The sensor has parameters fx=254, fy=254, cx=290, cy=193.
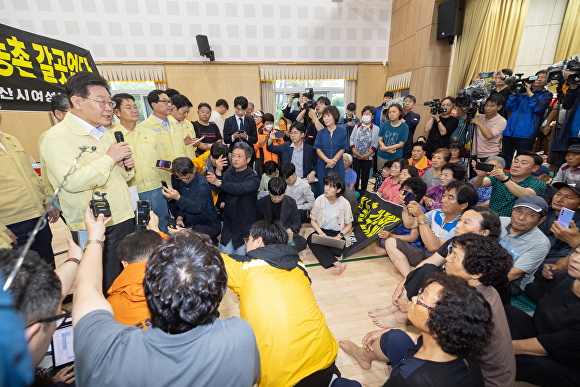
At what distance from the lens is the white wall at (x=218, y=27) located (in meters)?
5.93

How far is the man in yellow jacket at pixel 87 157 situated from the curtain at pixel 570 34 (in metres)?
6.53

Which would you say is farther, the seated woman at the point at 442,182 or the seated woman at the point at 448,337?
the seated woman at the point at 442,182

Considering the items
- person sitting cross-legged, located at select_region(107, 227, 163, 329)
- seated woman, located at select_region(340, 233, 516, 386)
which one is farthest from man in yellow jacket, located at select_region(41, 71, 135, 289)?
seated woman, located at select_region(340, 233, 516, 386)

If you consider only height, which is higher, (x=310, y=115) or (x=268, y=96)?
(x=268, y=96)

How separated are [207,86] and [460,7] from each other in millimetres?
6194

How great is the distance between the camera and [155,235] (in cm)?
138

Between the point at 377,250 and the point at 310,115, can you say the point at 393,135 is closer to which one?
the point at 310,115

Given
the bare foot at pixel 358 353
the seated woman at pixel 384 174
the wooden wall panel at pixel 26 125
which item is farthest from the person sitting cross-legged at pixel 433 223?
the wooden wall panel at pixel 26 125

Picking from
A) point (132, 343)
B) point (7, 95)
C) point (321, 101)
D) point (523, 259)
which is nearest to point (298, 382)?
point (132, 343)

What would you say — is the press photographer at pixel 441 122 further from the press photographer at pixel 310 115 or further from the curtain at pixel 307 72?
the curtain at pixel 307 72

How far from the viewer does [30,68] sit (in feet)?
7.80

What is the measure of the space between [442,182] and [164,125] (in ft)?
10.0

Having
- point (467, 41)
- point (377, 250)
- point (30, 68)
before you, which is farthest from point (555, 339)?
point (467, 41)

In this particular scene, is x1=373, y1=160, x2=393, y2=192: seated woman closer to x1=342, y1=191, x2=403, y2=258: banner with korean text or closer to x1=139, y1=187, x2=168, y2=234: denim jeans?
x1=342, y1=191, x2=403, y2=258: banner with korean text
